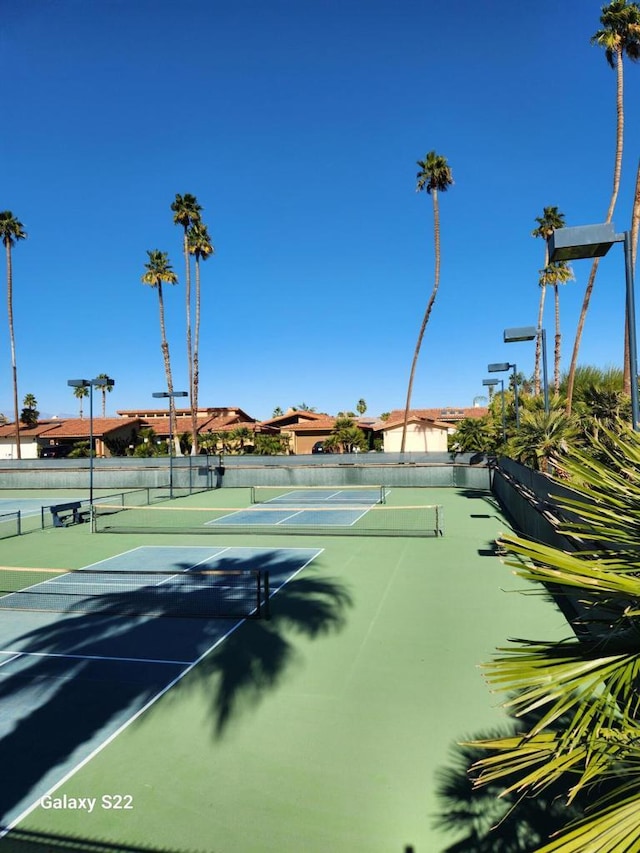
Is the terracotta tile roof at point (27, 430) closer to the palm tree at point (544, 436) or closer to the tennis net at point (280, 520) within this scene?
the tennis net at point (280, 520)

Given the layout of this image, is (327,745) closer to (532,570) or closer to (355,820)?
(355,820)

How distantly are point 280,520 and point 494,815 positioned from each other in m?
18.7

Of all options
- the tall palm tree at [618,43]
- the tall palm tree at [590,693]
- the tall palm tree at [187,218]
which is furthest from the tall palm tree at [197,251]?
the tall palm tree at [590,693]

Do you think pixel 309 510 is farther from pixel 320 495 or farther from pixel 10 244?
pixel 10 244

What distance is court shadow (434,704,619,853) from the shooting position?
15.4ft

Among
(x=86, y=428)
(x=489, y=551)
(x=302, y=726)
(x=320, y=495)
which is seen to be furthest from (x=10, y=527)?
(x=86, y=428)

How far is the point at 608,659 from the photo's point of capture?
2340 mm

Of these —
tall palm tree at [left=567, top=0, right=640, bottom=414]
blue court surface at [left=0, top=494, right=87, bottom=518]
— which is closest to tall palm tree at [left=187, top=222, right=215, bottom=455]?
blue court surface at [left=0, top=494, right=87, bottom=518]

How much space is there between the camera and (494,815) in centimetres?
507

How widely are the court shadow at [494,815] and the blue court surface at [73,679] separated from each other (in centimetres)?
401

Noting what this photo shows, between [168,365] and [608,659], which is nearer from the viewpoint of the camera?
[608,659]

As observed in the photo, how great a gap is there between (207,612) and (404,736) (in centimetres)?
580

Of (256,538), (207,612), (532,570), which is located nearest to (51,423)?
(256,538)

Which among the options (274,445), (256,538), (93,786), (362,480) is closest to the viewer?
(93,786)
